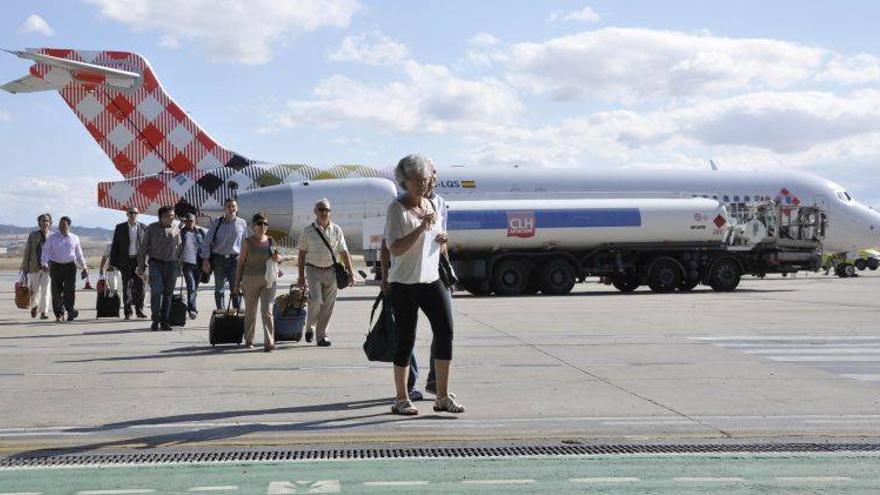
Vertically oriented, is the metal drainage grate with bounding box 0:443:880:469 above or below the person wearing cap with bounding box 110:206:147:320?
below

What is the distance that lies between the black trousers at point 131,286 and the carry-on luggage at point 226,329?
576 centimetres

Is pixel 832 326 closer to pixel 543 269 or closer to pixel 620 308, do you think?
pixel 620 308

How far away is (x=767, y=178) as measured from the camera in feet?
112

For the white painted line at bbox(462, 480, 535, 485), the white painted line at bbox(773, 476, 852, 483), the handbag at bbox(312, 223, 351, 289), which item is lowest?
the white painted line at bbox(462, 480, 535, 485)

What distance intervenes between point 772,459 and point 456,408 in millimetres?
2446

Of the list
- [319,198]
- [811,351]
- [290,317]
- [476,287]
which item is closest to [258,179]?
[319,198]

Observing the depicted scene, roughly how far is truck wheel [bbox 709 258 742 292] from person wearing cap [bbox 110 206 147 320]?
1642cm

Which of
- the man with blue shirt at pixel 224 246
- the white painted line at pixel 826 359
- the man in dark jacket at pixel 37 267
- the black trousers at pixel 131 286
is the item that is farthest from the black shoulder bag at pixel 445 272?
the man in dark jacket at pixel 37 267

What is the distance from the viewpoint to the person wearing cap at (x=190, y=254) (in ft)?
54.9

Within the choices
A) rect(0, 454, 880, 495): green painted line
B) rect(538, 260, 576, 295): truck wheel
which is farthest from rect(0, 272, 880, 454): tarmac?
rect(538, 260, 576, 295): truck wheel

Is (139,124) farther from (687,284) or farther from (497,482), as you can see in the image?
(497,482)

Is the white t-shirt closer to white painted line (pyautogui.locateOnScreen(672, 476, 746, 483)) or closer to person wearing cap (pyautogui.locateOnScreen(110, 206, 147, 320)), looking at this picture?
white painted line (pyautogui.locateOnScreen(672, 476, 746, 483))

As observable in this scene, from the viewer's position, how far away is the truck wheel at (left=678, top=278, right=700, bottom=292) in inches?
1120

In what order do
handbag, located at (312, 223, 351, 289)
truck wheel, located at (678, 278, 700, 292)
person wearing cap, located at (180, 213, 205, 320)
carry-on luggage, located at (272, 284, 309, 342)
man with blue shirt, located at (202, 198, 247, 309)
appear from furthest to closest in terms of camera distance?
truck wheel, located at (678, 278, 700, 292), person wearing cap, located at (180, 213, 205, 320), man with blue shirt, located at (202, 198, 247, 309), carry-on luggage, located at (272, 284, 309, 342), handbag, located at (312, 223, 351, 289)
